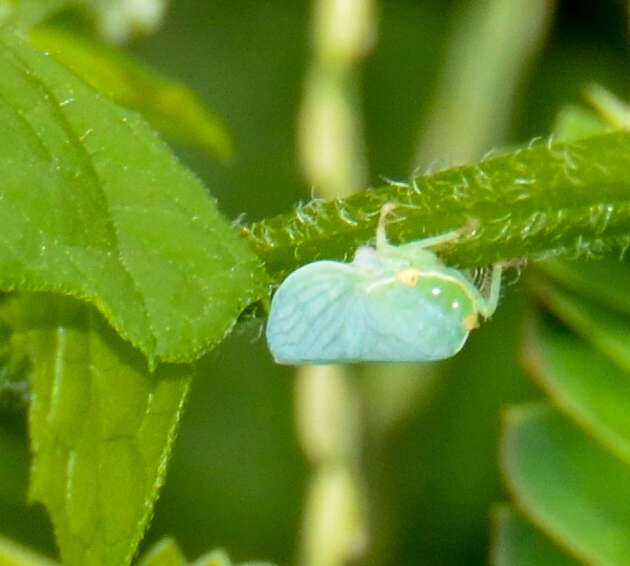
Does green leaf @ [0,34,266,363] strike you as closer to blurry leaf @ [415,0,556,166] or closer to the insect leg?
the insect leg

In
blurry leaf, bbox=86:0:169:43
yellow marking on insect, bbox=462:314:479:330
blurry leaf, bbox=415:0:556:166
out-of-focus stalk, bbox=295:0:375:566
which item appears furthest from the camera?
blurry leaf, bbox=415:0:556:166

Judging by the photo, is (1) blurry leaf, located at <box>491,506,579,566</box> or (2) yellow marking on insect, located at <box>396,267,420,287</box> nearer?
(2) yellow marking on insect, located at <box>396,267,420,287</box>

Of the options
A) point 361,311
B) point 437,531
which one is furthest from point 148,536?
point 361,311

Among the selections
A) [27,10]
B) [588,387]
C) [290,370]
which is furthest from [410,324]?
[290,370]

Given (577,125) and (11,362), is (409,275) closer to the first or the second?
(11,362)

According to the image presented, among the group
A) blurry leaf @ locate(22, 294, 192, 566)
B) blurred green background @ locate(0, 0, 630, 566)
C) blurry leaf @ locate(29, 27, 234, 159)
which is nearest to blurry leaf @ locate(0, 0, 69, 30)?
blurry leaf @ locate(29, 27, 234, 159)

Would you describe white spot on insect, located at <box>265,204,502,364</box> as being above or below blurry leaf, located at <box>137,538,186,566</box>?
above

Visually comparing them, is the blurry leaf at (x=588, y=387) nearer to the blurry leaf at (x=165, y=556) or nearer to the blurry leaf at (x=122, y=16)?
the blurry leaf at (x=165, y=556)
